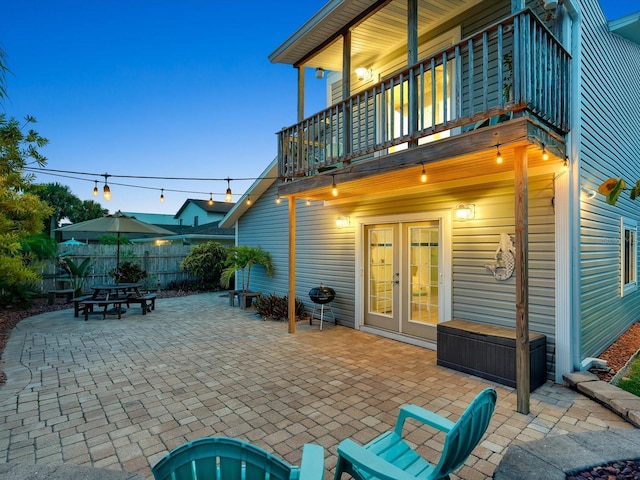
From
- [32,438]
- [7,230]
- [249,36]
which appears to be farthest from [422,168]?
[249,36]

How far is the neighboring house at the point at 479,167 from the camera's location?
12.1ft

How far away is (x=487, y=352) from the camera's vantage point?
429 cm

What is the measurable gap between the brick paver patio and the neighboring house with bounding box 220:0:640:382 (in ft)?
3.47

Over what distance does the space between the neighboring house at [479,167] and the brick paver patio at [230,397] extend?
106cm

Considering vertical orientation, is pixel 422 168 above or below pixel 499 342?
above

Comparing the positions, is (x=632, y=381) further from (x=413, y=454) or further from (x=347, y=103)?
(x=347, y=103)

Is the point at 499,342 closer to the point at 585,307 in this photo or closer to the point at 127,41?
the point at 585,307

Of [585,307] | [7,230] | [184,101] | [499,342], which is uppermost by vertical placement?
[184,101]

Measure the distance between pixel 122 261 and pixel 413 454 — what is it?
1261cm

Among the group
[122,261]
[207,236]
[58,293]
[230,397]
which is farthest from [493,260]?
[207,236]

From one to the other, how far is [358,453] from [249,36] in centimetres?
1454


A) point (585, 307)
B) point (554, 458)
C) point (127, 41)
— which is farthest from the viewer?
point (127, 41)

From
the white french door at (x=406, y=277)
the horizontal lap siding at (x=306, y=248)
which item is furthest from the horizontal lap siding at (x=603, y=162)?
the horizontal lap siding at (x=306, y=248)

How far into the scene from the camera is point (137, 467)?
8.20ft
